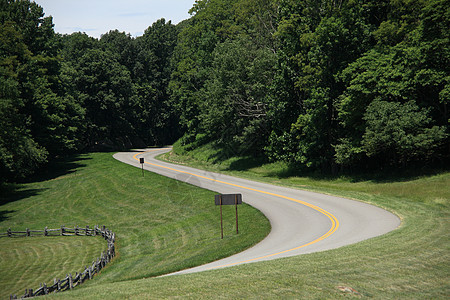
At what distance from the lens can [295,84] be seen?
135 ft

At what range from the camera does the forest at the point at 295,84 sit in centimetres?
3241

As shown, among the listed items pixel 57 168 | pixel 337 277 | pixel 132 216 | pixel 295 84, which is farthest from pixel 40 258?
pixel 57 168

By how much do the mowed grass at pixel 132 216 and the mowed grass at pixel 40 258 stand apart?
0.63 feet

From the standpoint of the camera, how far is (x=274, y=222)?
2384 centimetres

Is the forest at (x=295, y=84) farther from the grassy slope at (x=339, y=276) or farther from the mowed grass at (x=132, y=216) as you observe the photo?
the grassy slope at (x=339, y=276)

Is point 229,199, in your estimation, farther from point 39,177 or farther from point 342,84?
point 39,177

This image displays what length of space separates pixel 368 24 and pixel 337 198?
19.3 m

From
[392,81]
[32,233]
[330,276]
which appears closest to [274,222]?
[330,276]

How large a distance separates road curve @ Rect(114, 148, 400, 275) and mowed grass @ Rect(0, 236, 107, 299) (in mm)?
9426

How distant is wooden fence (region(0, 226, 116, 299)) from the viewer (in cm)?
1600

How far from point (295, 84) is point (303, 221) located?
71.0 feet

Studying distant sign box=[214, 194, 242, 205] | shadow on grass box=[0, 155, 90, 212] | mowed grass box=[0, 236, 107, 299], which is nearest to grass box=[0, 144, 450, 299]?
distant sign box=[214, 194, 242, 205]

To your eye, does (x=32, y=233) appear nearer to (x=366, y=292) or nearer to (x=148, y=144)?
(x=366, y=292)

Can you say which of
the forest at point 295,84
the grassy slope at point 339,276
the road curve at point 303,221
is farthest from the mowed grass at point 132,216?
the forest at point 295,84
